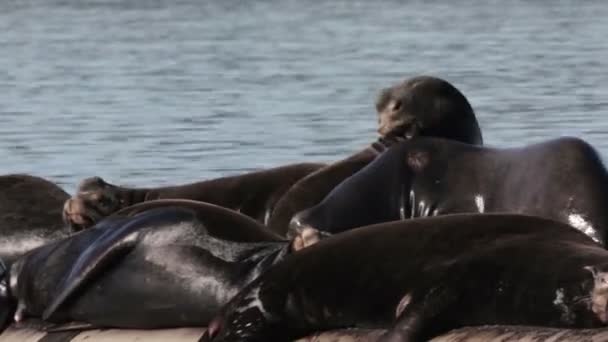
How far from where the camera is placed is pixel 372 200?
758 cm

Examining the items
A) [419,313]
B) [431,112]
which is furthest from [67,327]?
[431,112]

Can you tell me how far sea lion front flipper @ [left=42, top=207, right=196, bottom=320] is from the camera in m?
A: 6.96

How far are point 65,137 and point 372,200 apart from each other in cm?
1085

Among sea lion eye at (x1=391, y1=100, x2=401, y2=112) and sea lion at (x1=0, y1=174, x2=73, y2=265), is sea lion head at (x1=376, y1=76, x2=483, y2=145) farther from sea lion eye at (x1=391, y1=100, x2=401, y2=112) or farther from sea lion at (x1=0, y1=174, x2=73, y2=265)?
sea lion at (x1=0, y1=174, x2=73, y2=265)

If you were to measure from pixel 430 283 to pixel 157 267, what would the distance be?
1.38 meters

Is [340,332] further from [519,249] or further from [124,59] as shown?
[124,59]

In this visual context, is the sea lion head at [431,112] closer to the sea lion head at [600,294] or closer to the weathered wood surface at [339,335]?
the weathered wood surface at [339,335]

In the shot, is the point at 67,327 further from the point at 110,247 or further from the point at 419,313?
the point at 419,313

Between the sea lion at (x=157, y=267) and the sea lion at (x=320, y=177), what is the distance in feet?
3.05

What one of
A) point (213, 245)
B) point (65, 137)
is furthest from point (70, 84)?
point (213, 245)

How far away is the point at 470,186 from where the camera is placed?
730cm

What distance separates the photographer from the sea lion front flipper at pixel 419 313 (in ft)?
18.3

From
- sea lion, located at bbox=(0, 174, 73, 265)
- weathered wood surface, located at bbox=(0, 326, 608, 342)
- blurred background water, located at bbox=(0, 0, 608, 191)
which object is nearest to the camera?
weathered wood surface, located at bbox=(0, 326, 608, 342)

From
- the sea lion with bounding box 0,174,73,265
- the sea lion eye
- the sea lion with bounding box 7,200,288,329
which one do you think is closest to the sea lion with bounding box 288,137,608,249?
the sea lion with bounding box 7,200,288,329
